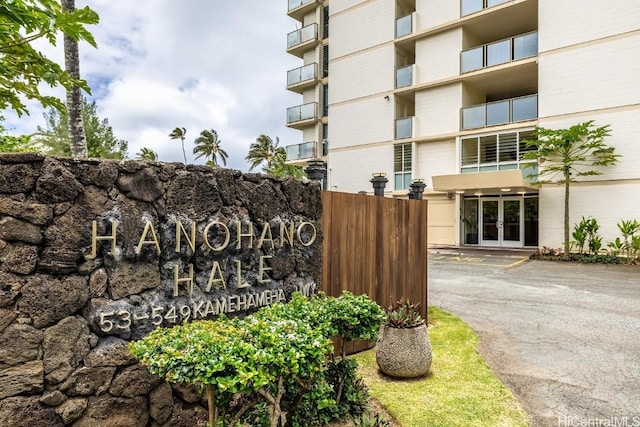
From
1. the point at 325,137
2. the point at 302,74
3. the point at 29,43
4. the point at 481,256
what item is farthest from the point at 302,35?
the point at 29,43

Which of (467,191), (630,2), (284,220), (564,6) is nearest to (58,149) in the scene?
(467,191)

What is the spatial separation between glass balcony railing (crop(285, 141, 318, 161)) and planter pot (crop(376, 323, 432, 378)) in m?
20.3

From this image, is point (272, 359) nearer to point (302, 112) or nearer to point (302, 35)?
point (302, 112)

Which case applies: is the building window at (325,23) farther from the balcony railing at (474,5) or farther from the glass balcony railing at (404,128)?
the balcony railing at (474,5)

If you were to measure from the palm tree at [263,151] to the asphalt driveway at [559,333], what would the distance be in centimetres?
3091

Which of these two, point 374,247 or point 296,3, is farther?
point 296,3

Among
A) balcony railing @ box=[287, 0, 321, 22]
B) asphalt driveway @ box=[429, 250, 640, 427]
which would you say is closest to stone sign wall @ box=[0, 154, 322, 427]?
asphalt driveway @ box=[429, 250, 640, 427]

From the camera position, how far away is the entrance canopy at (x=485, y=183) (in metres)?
15.6

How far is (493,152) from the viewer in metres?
17.2

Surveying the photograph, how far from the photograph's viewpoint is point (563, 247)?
15.5 metres

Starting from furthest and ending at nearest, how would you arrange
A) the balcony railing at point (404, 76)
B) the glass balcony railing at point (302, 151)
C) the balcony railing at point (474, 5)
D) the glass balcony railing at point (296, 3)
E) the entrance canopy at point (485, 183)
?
the glass balcony railing at point (296, 3) → the glass balcony railing at point (302, 151) → the balcony railing at point (404, 76) → the balcony railing at point (474, 5) → the entrance canopy at point (485, 183)

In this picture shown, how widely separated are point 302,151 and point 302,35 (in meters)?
7.39

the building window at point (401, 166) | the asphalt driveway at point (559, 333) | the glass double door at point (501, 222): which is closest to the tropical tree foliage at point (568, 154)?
the glass double door at point (501, 222)

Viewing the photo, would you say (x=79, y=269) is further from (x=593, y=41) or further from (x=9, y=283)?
(x=593, y=41)
